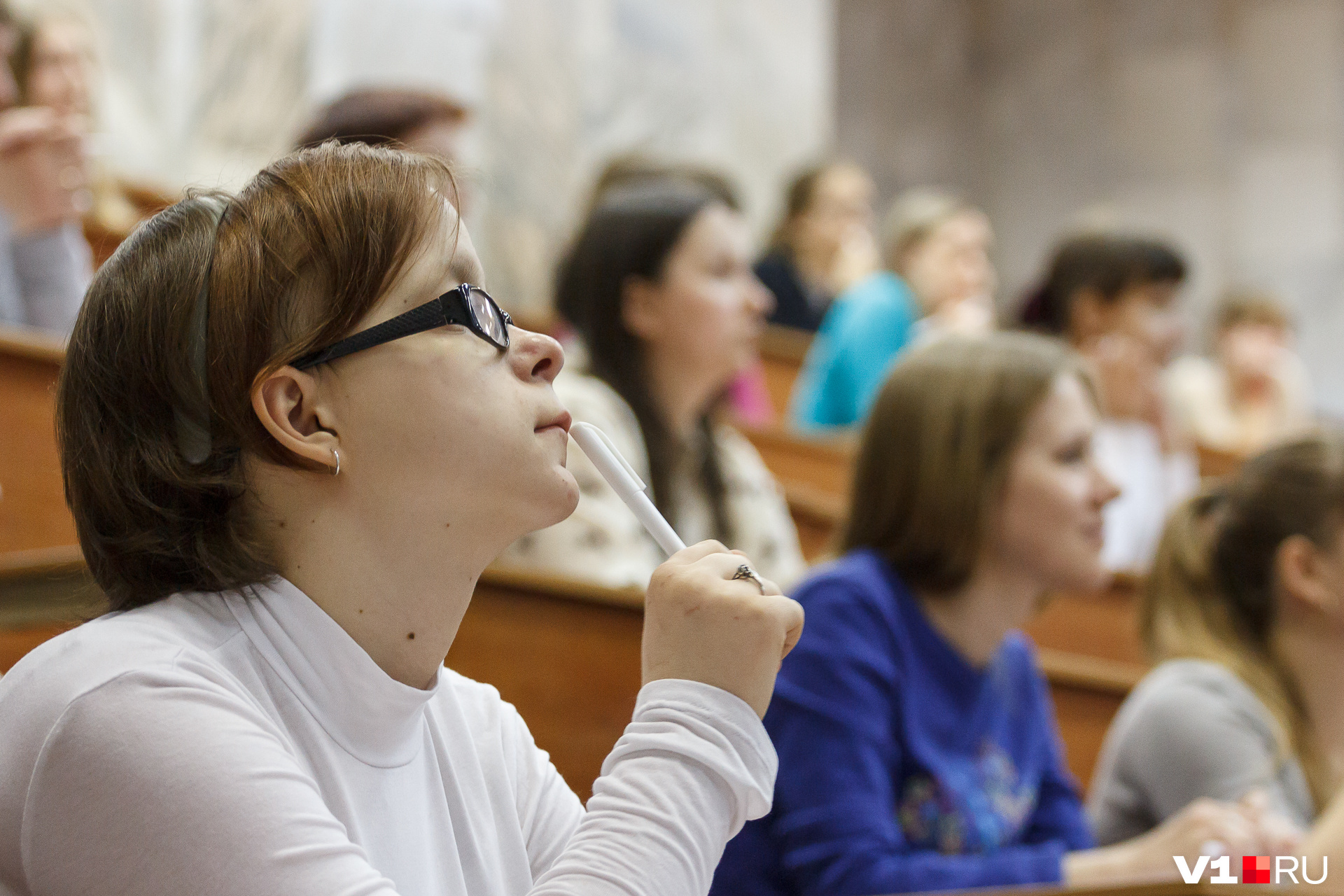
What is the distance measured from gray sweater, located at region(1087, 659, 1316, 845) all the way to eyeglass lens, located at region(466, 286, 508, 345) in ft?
3.04

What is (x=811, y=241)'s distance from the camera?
3283 mm

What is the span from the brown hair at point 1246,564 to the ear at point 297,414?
42.1 inches

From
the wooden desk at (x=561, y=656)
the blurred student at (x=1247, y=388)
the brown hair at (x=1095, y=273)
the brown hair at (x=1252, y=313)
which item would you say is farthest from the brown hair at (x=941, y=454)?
the brown hair at (x=1252, y=313)

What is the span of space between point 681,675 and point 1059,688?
126cm

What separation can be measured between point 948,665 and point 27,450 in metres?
0.94

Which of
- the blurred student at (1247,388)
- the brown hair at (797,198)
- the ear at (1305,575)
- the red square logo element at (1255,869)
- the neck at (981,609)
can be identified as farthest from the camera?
the blurred student at (1247,388)

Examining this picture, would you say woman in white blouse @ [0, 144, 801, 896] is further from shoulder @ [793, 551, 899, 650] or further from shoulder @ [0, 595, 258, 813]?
shoulder @ [793, 551, 899, 650]

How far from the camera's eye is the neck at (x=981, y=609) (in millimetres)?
1261

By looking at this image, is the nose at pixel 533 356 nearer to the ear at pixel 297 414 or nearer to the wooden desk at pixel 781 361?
the ear at pixel 297 414

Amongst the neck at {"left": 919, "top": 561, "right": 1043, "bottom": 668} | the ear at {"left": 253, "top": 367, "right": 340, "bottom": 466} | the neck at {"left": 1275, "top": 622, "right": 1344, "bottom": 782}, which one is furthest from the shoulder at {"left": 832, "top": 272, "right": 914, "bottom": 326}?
the ear at {"left": 253, "top": 367, "right": 340, "bottom": 466}

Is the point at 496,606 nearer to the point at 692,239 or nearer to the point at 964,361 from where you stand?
the point at 964,361

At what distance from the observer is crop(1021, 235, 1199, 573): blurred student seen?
2.33 m

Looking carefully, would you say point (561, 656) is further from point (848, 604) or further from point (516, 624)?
point (848, 604)

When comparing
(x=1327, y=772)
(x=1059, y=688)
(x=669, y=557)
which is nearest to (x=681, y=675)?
(x=669, y=557)
